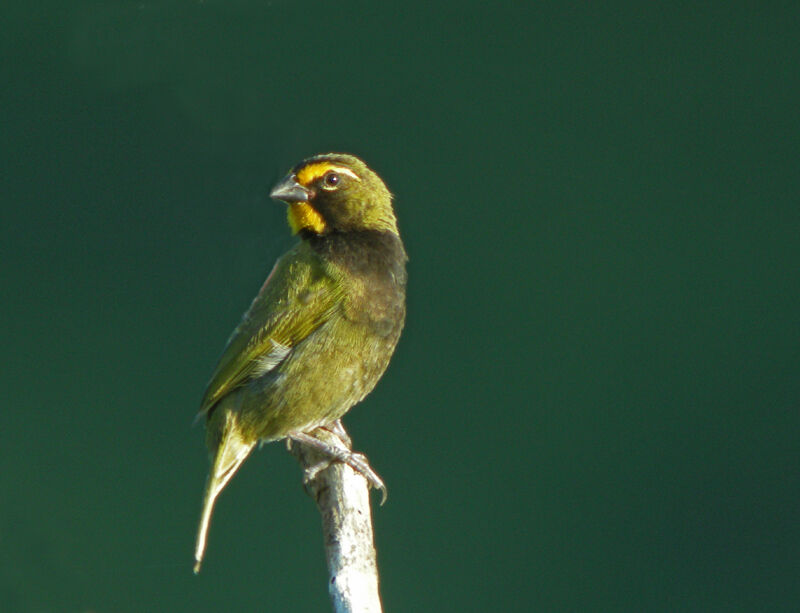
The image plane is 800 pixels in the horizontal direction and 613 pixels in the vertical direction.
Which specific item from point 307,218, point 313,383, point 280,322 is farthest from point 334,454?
point 307,218

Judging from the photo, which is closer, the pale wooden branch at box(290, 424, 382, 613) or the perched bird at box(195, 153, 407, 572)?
the pale wooden branch at box(290, 424, 382, 613)

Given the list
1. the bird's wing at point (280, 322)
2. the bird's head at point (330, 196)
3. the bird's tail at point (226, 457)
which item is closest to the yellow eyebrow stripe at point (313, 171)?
the bird's head at point (330, 196)

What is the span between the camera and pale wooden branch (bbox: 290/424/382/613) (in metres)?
2.72

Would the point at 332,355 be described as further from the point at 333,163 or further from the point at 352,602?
the point at 352,602

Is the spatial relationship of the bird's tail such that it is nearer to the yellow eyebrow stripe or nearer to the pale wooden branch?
the pale wooden branch

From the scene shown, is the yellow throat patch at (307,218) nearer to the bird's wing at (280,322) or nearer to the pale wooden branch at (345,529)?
the bird's wing at (280,322)

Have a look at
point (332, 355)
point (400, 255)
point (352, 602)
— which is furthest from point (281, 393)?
point (352, 602)

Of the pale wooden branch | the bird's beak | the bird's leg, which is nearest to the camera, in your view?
the pale wooden branch

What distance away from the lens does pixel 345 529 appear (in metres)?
2.99

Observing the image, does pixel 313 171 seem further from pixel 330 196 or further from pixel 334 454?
pixel 334 454

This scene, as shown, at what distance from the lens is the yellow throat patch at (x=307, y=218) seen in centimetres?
372

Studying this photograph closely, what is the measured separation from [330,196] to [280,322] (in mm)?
461

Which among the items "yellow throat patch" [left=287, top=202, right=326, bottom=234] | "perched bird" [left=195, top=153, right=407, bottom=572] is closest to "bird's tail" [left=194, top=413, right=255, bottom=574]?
"perched bird" [left=195, top=153, right=407, bottom=572]

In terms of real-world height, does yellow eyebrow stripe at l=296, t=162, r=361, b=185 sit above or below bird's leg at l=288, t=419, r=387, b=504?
above
